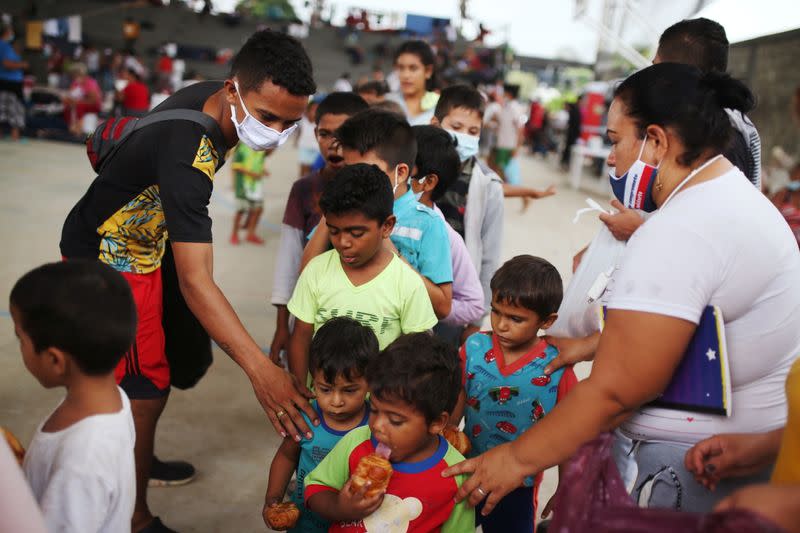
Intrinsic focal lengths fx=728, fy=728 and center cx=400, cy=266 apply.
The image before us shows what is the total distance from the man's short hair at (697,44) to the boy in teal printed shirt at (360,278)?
1279mm

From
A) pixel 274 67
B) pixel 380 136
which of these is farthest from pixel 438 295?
pixel 274 67

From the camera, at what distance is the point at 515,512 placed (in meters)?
2.40

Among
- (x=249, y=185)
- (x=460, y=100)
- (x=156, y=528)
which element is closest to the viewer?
(x=156, y=528)

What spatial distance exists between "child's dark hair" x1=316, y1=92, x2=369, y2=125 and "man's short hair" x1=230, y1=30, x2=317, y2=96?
3.46 ft

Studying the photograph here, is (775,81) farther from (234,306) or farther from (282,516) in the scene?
(282,516)

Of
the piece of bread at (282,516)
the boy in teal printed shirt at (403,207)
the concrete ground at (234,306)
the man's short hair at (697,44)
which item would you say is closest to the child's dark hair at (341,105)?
the boy in teal printed shirt at (403,207)

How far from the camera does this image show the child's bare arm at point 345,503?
184 centimetres

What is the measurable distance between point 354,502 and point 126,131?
4.64 ft

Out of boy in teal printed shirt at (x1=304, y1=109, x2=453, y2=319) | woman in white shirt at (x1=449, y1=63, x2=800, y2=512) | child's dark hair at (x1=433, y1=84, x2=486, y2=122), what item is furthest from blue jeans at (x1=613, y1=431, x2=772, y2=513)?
child's dark hair at (x1=433, y1=84, x2=486, y2=122)

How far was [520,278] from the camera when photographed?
2.37 meters

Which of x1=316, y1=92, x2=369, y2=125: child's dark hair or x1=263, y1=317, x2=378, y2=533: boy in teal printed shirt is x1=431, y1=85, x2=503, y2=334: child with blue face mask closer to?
x1=316, y1=92, x2=369, y2=125: child's dark hair

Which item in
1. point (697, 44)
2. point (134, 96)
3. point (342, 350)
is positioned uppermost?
point (697, 44)

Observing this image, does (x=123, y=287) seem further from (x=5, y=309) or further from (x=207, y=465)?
(x=5, y=309)

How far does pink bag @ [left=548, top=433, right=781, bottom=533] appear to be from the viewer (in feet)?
3.60
